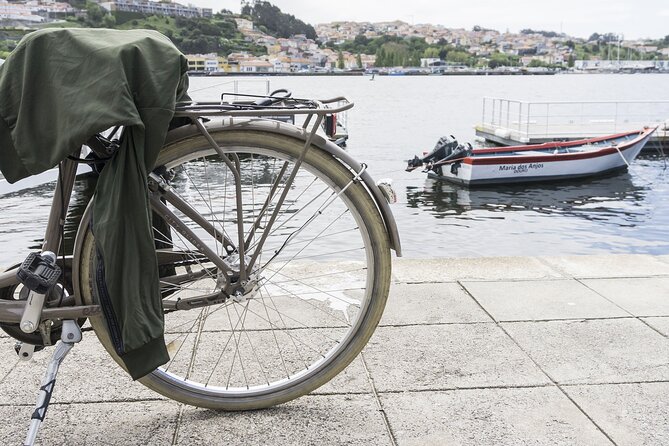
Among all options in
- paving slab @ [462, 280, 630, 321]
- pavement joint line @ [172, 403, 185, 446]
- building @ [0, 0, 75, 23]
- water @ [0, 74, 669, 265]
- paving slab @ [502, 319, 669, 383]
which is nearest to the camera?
pavement joint line @ [172, 403, 185, 446]

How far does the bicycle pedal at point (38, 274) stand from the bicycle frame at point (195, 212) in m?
0.07

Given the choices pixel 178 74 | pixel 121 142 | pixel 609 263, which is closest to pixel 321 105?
pixel 178 74

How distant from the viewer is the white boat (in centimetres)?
1975

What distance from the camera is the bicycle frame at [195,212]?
242 cm

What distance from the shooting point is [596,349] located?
3350mm

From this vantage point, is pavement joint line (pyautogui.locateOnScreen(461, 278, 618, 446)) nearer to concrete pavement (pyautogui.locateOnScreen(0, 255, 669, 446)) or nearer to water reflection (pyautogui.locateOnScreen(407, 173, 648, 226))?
concrete pavement (pyautogui.locateOnScreen(0, 255, 669, 446))

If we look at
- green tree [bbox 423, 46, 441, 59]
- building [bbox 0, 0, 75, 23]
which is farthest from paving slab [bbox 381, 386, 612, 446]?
green tree [bbox 423, 46, 441, 59]

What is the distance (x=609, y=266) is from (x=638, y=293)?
60cm

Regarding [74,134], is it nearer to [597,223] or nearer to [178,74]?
[178,74]

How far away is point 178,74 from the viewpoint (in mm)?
2244

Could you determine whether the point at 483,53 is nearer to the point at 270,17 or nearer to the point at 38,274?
the point at 270,17

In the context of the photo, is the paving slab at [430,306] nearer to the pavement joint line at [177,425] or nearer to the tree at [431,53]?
the pavement joint line at [177,425]

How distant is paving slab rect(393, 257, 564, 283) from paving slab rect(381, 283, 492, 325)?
6.9 inches

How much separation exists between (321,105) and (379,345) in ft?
4.14
